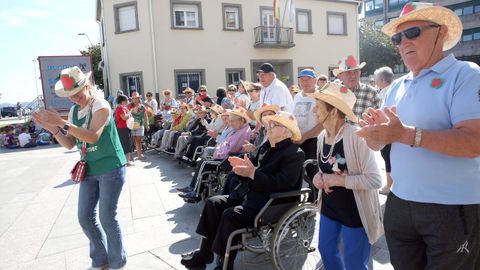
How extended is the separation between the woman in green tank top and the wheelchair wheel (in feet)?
4.87

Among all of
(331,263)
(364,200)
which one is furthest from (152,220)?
(364,200)

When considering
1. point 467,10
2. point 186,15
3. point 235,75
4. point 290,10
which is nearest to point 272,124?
point 186,15

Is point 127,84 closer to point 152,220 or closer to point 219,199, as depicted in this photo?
point 152,220

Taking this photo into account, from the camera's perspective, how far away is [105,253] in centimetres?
325

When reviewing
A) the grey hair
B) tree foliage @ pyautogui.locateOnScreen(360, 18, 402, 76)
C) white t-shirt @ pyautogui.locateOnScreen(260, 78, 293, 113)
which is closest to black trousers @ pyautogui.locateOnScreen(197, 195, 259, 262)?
white t-shirt @ pyautogui.locateOnScreen(260, 78, 293, 113)

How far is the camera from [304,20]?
20203 millimetres

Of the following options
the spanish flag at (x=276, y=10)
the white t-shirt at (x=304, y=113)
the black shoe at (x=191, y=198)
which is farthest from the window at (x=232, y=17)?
the black shoe at (x=191, y=198)

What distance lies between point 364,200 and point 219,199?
147 cm

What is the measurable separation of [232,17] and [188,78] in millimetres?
4017

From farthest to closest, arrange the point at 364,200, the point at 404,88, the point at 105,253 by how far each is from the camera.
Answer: the point at 105,253 → the point at 364,200 → the point at 404,88

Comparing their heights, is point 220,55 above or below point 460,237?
above

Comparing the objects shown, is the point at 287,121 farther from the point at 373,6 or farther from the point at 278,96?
the point at 373,6

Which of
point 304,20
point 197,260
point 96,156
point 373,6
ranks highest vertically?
point 373,6

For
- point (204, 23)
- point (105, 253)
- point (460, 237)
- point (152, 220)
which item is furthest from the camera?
point (204, 23)
